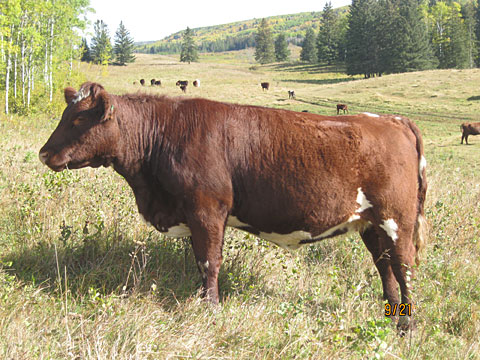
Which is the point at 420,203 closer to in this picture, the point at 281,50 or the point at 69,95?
the point at 69,95

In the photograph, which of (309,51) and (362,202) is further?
(309,51)

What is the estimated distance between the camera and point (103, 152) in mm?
3943

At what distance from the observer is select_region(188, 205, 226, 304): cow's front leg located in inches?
147

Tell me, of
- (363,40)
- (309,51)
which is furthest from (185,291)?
(309,51)

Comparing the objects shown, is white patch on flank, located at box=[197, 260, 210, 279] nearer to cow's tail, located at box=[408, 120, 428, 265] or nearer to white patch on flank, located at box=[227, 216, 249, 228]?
white patch on flank, located at box=[227, 216, 249, 228]

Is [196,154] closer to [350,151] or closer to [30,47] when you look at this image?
[350,151]

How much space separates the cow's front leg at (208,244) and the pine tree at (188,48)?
128 metres

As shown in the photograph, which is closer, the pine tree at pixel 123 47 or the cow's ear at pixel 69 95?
the cow's ear at pixel 69 95

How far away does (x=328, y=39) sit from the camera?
9812 cm

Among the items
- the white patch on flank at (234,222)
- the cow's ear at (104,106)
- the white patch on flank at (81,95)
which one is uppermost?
the white patch on flank at (81,95)

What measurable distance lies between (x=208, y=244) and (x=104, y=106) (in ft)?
5.23

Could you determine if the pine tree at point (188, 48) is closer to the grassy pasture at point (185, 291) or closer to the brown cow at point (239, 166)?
the grassy pasture at point (185, 291)
